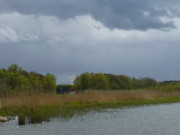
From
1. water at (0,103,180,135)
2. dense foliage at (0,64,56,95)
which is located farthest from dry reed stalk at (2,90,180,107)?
dense foliage at (0,64,56,95)

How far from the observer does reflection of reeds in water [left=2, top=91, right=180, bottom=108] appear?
15.3 meters

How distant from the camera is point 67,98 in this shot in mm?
27359

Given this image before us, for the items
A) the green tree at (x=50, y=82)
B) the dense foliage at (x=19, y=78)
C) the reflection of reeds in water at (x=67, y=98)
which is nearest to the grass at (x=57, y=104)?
the reflection of reeds in water at (x=67, y=98)

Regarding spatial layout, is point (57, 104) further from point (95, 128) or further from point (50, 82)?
point (50, 82)

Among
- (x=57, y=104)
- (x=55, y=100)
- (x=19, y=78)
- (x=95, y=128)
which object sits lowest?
(x=95, y=128)

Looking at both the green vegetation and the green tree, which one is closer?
the green vegetation

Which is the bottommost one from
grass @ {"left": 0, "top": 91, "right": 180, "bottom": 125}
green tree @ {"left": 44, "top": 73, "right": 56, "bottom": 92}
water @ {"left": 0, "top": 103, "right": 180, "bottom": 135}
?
water @ {"left": 0, "top": 103, "right": 180, "bottom": 135}

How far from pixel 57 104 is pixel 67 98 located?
10.1ft

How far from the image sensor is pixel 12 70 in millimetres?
62062

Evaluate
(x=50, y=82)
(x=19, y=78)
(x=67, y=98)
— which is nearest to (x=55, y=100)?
(x=67, y=98)

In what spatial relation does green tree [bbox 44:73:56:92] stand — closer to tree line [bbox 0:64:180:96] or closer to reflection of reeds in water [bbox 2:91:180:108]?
tree line [bbox 0:64:180:96]

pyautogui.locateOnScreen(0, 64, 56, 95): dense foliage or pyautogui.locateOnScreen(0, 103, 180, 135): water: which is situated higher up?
pyautogui.locateOnScreen(0, 64, 56, 95): dense foliage

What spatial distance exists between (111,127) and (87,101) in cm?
1400

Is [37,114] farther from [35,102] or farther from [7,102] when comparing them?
[7,102]
